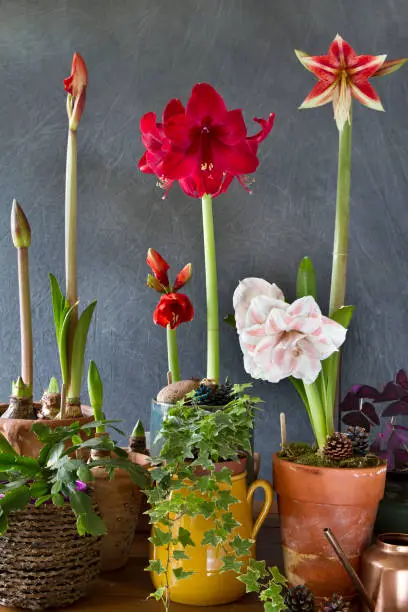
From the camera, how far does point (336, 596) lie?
2.52 feet

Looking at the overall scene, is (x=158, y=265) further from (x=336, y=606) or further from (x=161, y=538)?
(x=336, y=606)

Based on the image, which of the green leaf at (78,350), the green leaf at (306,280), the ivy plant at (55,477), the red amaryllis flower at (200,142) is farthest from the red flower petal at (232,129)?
the ivy plant at (55,477)

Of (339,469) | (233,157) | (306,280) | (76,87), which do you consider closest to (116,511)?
(339,469)

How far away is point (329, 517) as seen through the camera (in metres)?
0.86

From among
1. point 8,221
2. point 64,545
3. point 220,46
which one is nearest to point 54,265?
point 8,221

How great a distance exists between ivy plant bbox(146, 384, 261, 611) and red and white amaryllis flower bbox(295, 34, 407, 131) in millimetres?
465

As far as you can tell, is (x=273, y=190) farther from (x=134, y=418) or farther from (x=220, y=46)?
(x=134, y=418)

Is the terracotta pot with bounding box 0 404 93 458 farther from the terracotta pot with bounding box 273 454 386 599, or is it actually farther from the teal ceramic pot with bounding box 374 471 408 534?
the teal ceramic pot with bounding box 374 471 408 534

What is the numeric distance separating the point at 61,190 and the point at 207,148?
1.37 feet

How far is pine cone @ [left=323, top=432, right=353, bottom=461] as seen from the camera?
0.89 metres

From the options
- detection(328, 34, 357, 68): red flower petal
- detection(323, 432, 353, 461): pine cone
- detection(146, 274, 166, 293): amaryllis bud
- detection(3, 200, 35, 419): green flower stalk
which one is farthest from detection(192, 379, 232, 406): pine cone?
detection(328, 34, 357, 68): red flower petal

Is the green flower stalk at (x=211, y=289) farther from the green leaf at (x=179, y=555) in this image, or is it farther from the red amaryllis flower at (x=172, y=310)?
the green leaf at (x=179, y=555)

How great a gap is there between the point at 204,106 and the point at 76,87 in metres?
0.30

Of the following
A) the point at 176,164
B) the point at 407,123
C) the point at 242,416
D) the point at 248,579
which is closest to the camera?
the point at 248,579
